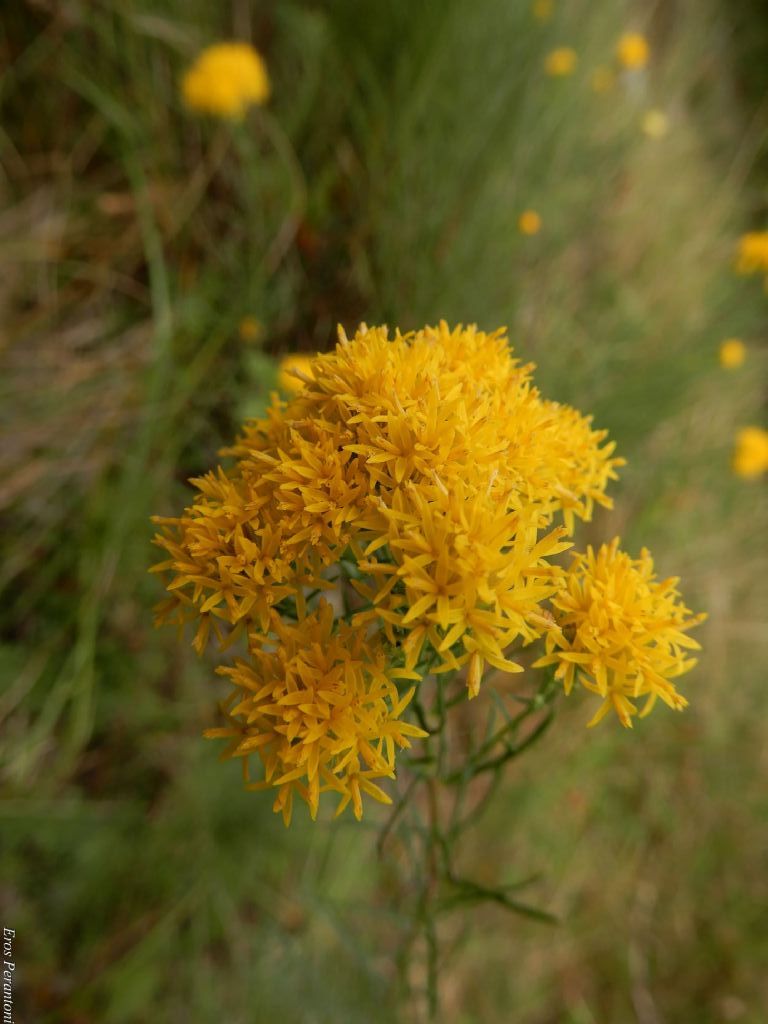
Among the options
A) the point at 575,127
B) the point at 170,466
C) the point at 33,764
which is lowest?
the point at 33,764

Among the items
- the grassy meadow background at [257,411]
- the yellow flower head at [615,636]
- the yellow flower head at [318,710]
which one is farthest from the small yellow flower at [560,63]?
the yellow flower head at [318,710]

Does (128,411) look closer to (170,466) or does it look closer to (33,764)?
(170,466)

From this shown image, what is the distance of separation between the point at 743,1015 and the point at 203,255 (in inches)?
122

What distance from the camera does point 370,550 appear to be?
75cm

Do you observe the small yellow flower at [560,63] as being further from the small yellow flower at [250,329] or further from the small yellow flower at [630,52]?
the small yellow flower at [250,329]

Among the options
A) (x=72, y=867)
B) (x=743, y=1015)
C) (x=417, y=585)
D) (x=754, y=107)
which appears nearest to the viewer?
(x=417, y=585)

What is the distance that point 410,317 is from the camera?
2.09m

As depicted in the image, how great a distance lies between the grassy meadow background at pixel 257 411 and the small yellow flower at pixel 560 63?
6 cm

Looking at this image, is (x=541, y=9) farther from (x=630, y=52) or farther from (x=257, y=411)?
(x=257, y=411)

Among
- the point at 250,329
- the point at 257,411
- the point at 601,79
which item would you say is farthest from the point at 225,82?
the point at 601,79

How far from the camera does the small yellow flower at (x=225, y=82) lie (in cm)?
209

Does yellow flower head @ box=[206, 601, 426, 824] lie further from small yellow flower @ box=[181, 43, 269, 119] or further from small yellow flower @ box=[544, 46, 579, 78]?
small yellow flower @ box=[544, 46, 579, 78]

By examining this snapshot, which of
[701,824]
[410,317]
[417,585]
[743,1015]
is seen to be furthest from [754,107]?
[417,585]

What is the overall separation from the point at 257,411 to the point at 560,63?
5.06ft
